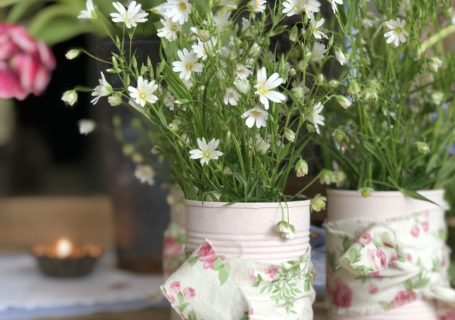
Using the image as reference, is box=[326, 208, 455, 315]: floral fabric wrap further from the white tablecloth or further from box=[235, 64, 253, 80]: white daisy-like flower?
the white tablecloth

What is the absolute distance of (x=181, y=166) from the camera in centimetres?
60

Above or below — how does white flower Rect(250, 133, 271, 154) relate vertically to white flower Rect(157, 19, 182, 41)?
below

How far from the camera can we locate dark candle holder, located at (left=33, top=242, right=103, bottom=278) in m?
1.13

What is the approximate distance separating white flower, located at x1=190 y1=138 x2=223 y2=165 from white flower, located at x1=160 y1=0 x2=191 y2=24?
9cm

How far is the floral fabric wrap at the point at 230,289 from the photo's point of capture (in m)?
0.56

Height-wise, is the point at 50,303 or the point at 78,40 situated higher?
the point at 78,40

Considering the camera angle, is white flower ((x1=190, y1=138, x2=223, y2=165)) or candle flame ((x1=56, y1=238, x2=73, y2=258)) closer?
white flower ((x1=190, y1=138, x2=223, y2=165))

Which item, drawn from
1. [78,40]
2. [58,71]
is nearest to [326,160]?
[78,40]

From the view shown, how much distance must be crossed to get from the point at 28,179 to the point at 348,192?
1296 mm

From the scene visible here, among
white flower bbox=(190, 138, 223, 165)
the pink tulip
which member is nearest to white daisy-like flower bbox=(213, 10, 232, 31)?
white flower bbox=(190, 138, 223, 165)

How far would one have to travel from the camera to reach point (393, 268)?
0.67m

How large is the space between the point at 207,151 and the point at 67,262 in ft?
2.12

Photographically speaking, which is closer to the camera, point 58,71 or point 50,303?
point 50,303

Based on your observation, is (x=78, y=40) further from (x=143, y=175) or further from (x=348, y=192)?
(x=348, y=192)
